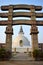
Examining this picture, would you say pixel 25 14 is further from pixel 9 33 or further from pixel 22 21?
pixel 9 33

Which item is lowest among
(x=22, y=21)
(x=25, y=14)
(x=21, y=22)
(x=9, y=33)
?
(x=9, y=33)

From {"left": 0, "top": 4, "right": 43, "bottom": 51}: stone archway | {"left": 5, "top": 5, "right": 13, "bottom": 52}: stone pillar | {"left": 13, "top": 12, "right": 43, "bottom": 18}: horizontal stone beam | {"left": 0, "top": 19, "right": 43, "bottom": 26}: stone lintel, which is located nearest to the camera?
{"left": 5, "top": 5, "right": 13, "bottom": 52}: stone pillar

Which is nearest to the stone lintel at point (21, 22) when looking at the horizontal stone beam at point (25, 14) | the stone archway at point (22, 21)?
the stone archway at point (22, 21)

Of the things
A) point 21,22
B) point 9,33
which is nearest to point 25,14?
point 21,22

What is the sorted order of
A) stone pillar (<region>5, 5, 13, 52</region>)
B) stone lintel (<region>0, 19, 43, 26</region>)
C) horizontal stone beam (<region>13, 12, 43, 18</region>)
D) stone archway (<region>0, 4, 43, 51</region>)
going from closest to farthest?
stone pillar (<region>5, 5, 13, 52</region>), stone archway (<region>0, 4, 43, 51</region>), stone lintel (<region>0, 19, 43, 26</region>), horizontal stone beam (<region>13, 12, 43, 18</region>)

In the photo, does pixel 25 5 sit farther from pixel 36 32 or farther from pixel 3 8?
pixel 36 32

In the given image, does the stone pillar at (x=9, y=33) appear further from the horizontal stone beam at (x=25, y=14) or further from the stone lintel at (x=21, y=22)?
the horizontal stone beam at (x=25, y=14)

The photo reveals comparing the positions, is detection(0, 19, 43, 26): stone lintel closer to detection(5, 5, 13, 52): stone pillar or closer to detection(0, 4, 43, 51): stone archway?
detection(0, 4, 43, 51): stone archway

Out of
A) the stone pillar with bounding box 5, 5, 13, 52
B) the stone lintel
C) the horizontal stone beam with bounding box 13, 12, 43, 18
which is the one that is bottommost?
the stone pillar with bounding box 5, 5, 13, 52

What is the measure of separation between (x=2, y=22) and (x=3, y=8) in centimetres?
214

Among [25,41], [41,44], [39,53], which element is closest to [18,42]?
[25,41]

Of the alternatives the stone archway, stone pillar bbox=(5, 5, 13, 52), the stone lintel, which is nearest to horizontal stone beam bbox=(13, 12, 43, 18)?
the stone archway

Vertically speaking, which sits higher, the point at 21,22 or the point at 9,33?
the point at 21,22

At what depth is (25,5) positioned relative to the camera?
17500 mm
